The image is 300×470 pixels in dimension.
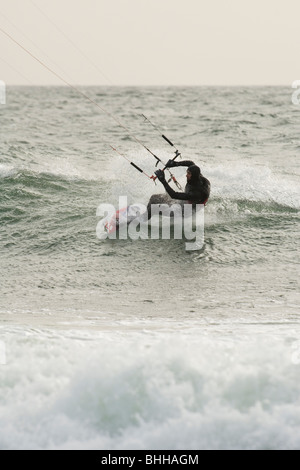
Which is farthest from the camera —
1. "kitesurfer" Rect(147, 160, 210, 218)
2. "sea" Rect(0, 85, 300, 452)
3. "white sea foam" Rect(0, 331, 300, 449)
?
"kitesurfer" Rect(147, 160, 210, 218)

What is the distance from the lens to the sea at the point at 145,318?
17.4ft

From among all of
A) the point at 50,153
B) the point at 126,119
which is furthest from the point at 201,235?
the point at 126,119

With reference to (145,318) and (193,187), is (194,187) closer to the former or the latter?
(193,187)

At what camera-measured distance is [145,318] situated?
7.45 meters

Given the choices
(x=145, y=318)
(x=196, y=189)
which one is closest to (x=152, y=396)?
(x=145, y=318)

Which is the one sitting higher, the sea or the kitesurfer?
the kitesurfer

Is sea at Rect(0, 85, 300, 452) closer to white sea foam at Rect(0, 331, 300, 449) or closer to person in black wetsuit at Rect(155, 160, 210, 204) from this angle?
white sea foam at Rect(0, 331, 300, 449)

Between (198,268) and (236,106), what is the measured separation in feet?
88.3

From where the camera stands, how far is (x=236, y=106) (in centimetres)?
3512

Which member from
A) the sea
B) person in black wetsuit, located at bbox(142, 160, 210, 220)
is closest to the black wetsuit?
person in black wetsuit, located at bbox(142, 160, 210, 220)

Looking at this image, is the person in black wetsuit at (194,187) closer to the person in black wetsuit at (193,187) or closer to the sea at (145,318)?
the person in black wetsuit at (193,187)

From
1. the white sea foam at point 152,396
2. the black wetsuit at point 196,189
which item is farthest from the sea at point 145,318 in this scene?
the black wetsuit at point 196,189

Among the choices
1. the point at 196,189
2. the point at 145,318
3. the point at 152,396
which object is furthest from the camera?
the point at 196,189

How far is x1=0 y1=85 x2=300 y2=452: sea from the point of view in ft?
17.4
